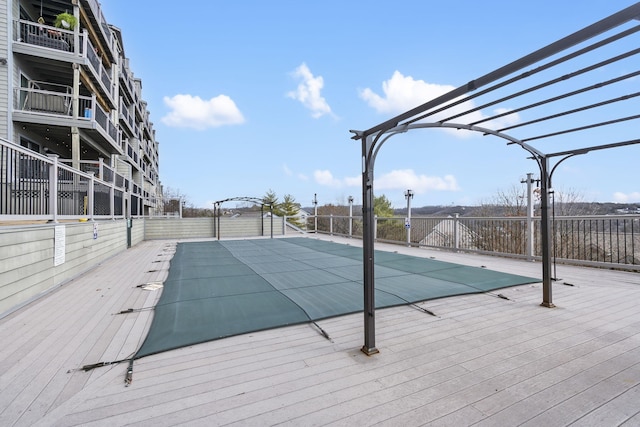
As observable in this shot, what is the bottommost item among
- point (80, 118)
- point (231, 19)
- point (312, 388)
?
point (312, 388)

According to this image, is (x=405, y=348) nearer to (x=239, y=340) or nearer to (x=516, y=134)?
(x=239, y=340)

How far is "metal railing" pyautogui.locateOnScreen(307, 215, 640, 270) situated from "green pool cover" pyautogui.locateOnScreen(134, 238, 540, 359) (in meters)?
1.57

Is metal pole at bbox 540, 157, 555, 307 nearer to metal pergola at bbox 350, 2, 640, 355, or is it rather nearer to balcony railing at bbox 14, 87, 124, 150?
metal pergola at bbox 350, 2, 640, 355

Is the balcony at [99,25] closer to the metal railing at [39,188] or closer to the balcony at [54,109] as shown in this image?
the balcony at [54,109]

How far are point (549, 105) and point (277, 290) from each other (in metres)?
3.22

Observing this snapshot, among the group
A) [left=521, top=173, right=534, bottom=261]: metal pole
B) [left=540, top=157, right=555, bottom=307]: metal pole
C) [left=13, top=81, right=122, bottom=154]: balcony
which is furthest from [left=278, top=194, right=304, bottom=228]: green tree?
[left=540, top=157, right=555, bottom=307]: metal pole

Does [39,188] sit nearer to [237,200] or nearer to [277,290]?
[277,290]

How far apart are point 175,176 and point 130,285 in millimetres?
35214

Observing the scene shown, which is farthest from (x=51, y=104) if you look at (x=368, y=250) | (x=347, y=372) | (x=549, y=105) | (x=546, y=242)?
(x=546, y=242)

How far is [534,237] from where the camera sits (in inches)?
237

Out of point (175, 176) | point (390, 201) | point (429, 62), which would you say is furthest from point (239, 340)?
point (175, 176)

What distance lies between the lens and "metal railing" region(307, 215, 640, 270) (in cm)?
489

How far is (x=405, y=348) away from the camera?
7.11ft

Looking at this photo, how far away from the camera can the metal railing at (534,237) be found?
4.89 metres
